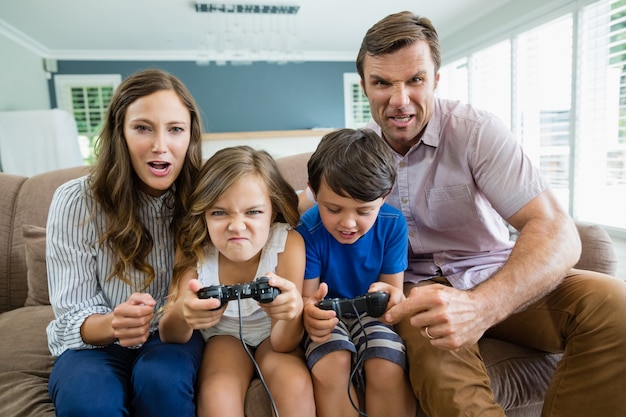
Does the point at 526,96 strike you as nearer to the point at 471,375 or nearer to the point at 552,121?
the point at 552,121

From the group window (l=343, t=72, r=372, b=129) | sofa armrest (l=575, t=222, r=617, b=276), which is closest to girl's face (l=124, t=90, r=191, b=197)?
sofa armrest (l=575, t=222, r=617, b=276)

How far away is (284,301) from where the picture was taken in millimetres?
899

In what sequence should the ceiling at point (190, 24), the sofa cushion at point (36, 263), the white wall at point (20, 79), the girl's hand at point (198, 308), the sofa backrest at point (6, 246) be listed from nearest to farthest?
the girl's hand at point (198, 308) → the sofa cushion at point (36, 263) → the sofa backrest at point (6, 246) → the ceiling at point (190, 24) → the white wall at point (20, 79)

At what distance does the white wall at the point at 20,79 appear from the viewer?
4.33m

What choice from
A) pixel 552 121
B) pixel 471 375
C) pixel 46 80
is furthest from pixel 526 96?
pixel 46 80

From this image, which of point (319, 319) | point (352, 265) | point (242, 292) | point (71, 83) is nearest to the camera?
point (242, 292)

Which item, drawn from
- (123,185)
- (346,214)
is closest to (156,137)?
(123,185)

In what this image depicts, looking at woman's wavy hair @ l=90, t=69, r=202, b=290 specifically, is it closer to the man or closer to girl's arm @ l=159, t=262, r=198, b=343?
girl's arm @ l=159, t=262, r=198, b=343

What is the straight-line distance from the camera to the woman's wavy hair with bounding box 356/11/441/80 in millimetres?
1232

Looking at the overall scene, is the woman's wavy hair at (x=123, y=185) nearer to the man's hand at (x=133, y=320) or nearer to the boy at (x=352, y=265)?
the man's hand at (x=133, y=320)

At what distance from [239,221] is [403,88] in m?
0.63

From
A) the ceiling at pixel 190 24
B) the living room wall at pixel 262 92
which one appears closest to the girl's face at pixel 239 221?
the ceiling at pixel 190 24

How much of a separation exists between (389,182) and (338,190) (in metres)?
0.13

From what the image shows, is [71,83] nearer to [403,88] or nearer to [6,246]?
[6,246]
